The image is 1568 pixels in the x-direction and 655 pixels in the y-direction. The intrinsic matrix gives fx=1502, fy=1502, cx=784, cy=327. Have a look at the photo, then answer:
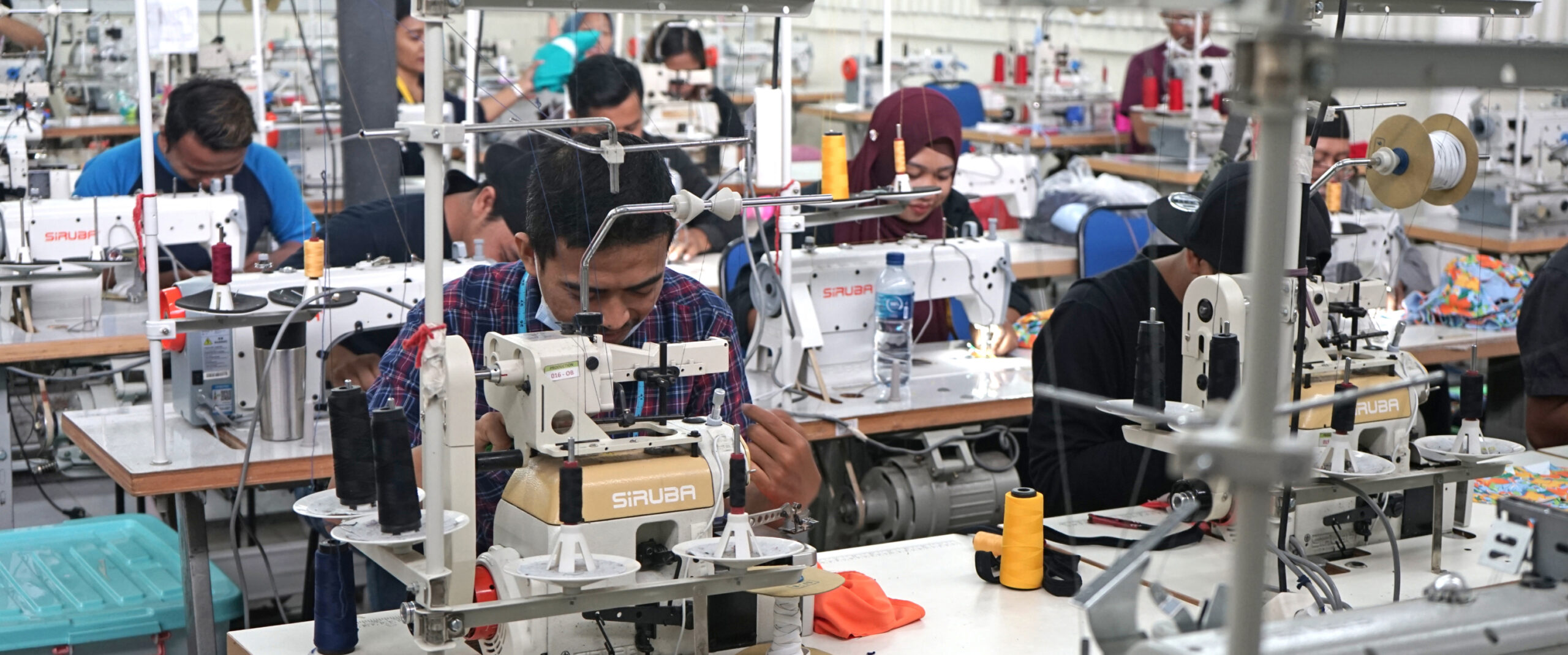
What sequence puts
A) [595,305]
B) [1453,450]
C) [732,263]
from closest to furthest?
[595,305] < [1453,450] < [732,263]

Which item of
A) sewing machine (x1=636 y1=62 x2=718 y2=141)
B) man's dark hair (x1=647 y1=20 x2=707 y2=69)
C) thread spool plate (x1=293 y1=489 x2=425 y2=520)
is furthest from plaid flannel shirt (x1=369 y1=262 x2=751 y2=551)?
man's dark hair (x1=647 y1=20 x2=707 y2=69)

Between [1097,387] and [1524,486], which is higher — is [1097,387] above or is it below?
above

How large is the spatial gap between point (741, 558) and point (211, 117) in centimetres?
354

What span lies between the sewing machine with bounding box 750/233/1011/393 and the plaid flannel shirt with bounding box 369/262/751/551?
104 cm

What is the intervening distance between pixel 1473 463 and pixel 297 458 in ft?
7.62

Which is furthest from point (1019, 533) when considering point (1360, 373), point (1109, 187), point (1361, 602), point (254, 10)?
point (254, 10)

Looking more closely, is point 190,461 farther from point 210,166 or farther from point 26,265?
point 210,166

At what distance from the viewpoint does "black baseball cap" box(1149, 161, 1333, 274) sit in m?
2.60

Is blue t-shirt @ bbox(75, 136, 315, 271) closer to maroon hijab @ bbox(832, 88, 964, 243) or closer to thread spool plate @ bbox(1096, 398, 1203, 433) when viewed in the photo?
maroon hijab @ bbox(832, 88, 964, 243)

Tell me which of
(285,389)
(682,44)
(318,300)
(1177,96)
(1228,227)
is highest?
(682,44)

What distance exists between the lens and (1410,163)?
235 centimetres

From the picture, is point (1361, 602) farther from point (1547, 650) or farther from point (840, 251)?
point (840, 251)

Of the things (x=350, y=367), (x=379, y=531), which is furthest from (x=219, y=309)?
(x=379, y=531)

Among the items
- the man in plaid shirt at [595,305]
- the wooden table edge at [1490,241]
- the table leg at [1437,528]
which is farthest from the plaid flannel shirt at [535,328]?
the wooden table edge at [1490,241]
